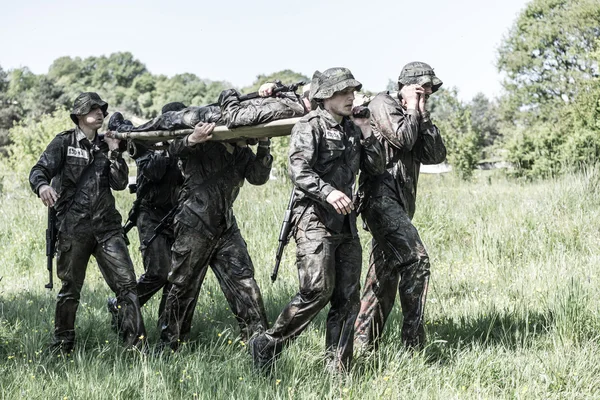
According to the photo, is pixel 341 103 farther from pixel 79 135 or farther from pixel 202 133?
pixel 79 135

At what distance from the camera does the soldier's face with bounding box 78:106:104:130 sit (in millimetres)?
6898

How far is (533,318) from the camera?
702cm

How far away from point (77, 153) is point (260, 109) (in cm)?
197

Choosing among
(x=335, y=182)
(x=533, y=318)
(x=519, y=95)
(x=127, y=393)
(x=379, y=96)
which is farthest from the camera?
(x=519, y=95)

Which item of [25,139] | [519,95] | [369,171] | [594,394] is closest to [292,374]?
[369,171]

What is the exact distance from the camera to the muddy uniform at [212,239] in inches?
265

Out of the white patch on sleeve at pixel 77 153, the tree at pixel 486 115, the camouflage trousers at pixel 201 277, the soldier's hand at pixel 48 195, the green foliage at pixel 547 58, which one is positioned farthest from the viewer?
the tree at pixel 486 115

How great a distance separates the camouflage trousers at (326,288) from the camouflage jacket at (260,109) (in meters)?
0.91

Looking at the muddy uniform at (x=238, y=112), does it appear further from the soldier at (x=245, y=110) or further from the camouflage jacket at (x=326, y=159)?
the camouflage jacket at (x=326, y=159)

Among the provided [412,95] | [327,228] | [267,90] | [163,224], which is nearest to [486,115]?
[163,224]

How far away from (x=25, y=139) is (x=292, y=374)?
28660mm

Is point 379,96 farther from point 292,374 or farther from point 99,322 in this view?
point 99,322

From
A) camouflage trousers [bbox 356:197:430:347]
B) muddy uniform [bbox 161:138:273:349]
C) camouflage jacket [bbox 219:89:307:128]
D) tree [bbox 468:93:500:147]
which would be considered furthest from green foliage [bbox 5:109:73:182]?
tree [bbox 468:93:500:147]

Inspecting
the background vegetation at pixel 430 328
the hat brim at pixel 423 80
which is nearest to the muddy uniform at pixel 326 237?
the background vegetation at pixel 430 328
